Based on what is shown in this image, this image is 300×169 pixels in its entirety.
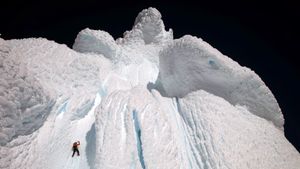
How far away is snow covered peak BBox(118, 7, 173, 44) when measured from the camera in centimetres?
845

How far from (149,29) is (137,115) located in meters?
4.38

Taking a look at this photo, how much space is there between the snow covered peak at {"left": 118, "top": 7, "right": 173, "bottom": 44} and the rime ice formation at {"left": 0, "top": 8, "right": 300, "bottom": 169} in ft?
7.54

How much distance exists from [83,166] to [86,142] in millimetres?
448

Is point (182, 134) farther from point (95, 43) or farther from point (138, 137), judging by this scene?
point (95, 43)

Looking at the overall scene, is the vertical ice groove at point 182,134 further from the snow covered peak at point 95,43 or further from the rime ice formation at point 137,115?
the snow covered peak at point 95,43

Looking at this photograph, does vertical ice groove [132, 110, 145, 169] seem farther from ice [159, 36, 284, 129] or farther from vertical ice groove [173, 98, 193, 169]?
ice [159, 36, 284, 129]

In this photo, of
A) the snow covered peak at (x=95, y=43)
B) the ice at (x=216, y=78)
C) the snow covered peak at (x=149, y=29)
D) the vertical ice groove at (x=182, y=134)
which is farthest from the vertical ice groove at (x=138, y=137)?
the snow covered peak at (x=149, y=29)

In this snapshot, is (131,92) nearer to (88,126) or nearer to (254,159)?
(88,126)

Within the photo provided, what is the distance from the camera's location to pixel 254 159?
4.45 meters

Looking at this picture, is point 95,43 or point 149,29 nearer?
point 95,43

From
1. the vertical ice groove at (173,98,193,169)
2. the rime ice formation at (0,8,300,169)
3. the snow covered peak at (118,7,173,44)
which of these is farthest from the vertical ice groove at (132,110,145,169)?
the snow covered peak at (118,7,173,44)

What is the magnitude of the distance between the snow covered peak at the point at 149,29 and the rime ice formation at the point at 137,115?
2297mm

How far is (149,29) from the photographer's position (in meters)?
8.52

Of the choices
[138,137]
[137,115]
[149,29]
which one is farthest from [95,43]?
[138,137]
